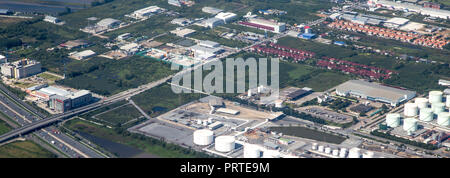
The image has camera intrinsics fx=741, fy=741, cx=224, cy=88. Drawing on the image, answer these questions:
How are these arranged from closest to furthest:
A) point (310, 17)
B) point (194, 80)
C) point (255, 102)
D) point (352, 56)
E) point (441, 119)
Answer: point (441, 119)
point (255, 102)
point (194, 80)
point (352, 56)
point (310, 17)

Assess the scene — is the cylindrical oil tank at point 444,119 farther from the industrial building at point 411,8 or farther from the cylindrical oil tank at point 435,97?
the industrial building at point 411,8

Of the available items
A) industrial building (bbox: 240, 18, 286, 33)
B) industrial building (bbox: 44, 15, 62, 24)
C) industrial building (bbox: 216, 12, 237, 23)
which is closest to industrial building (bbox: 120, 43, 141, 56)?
industrial building (bbox: 44, 15, 62, 24)

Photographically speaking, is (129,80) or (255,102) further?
(129,80)

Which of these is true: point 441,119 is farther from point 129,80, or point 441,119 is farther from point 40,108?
point 40,108

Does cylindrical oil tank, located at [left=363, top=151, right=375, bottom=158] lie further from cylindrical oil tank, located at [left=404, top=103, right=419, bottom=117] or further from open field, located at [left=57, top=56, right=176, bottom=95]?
open field, located at [left=57, top=56, right=176, bottom=95]

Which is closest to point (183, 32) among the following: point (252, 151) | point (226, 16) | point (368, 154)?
point (226, 16)

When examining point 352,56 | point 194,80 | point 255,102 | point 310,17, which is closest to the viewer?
point 255,102

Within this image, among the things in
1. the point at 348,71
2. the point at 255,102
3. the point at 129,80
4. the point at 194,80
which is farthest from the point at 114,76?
the point at 348,71

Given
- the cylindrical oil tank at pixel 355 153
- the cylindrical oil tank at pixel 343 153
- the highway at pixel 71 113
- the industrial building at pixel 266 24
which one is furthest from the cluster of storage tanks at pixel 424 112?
the industrial building at pixel 266 24
